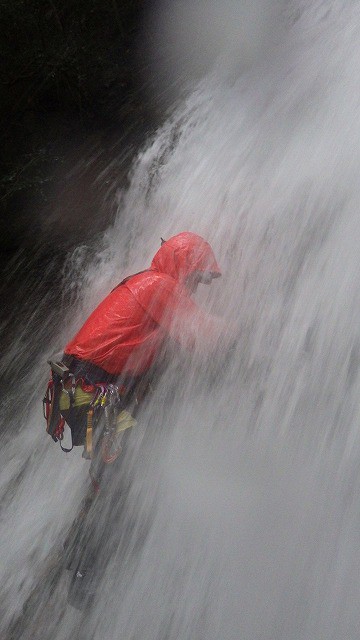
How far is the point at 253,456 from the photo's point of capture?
169 inches

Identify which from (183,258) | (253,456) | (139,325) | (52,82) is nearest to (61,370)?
(139,325)

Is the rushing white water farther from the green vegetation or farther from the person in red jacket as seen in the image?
the green vegetation

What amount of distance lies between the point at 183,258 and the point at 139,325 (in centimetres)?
68

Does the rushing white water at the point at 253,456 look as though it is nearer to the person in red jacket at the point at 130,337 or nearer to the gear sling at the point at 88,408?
the gear sling at the point at 88,408

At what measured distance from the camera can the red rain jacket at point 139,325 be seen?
13.1ft

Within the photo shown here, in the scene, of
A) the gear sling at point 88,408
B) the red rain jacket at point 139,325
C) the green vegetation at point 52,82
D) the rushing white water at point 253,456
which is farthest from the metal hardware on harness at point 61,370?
the green vegetation at point 52,82

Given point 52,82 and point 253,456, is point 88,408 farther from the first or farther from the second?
point 52,82

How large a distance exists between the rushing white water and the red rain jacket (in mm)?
876

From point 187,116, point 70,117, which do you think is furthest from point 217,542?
point 70,117

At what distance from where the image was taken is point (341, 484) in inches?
148

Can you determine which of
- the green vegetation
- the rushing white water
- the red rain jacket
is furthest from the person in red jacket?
the green vegetation

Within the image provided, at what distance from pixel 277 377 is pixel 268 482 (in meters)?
0.87

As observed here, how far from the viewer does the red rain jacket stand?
3988mm

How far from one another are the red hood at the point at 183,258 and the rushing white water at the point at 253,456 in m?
0.92
